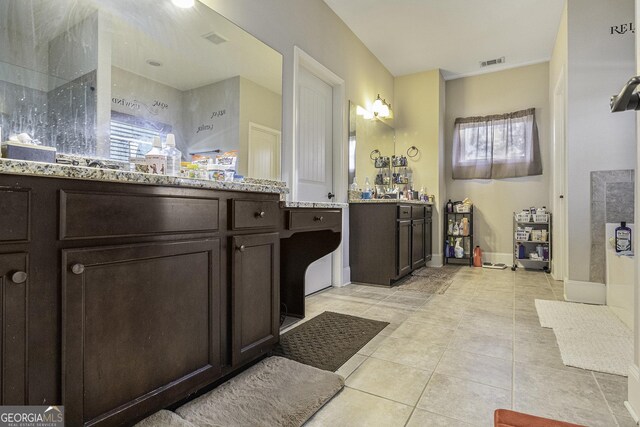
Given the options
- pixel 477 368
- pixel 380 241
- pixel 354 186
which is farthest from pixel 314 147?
pixel 477 368

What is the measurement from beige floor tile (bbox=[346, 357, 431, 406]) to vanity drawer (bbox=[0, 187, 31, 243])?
133 centimetres

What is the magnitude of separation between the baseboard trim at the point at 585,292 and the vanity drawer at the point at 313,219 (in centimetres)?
231

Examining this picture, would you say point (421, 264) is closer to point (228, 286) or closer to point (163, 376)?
point (228, 286)

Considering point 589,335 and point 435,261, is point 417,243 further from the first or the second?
point 589,335

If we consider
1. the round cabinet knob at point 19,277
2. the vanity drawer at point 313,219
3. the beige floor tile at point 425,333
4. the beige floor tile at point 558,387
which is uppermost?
the vanity drawer at point 313,219

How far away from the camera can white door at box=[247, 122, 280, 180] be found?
233cm

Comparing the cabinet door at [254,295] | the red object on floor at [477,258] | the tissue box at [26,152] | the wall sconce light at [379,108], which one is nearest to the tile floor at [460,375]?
the cabinet door at [254,295]

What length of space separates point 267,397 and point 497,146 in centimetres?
476

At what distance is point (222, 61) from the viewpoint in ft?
6.94

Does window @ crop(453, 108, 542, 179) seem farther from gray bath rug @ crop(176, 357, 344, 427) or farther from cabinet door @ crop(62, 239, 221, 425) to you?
cabinet door @ crop(62, 239, 221, 425)

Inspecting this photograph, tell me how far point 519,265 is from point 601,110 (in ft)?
7.98

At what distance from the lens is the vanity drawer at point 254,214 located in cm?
143

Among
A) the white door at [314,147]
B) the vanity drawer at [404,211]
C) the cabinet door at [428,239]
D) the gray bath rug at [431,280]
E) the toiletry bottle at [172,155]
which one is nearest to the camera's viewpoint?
Answer: the toiletry bottle at [172,155]

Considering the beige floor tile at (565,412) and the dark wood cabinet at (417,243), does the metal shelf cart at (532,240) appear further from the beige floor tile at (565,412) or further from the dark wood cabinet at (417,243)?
the beige floor tile at (565,412)
